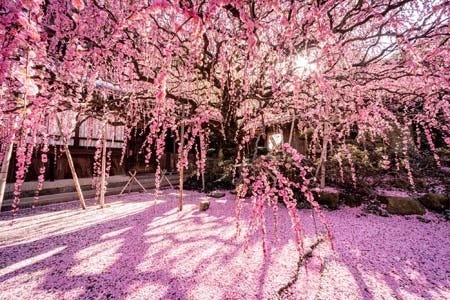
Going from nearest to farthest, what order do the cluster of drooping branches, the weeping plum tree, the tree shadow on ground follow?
the cluster of drooping branches → the weeping plum tree → the tree shadow on ground

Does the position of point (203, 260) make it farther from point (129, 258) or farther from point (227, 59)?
point (227, 59)

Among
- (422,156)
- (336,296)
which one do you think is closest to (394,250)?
(336,296)

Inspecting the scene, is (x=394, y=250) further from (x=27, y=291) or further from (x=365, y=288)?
(x=27, y=291)

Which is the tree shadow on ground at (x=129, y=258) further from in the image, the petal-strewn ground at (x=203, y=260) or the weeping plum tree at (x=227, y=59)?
the weeping plum tree at (x=227, y=59)

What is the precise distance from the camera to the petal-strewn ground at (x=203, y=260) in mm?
3225

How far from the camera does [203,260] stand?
3963mm

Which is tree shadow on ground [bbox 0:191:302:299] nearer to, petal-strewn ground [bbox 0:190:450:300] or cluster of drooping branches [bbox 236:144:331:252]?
petal-strewn ground [bbox 0:190:450:300]

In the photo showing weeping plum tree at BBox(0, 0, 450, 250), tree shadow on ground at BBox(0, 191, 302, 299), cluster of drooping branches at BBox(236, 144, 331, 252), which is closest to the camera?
cluster of drooping branches at BBox(236, 144, 331, 252)

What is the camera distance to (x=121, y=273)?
11.6ft

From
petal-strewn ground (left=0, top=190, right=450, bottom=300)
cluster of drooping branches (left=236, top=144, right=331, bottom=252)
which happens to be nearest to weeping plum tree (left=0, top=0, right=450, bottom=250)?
cluster of drooping branches (left=236, top=144, right=331, bottom=252)

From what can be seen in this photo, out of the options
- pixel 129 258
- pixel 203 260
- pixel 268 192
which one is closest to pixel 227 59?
pixel 268 192

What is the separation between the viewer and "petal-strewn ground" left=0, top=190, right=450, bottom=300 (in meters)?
3.22

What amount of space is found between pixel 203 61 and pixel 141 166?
9692 millimetres

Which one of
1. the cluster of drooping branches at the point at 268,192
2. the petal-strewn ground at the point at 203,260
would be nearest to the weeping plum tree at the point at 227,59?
the cluster of drooping branches at the point at 268,192
